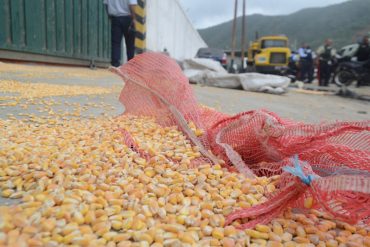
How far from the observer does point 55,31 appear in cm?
615

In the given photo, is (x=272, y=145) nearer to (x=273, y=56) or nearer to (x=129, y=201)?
(x=129, y=201)

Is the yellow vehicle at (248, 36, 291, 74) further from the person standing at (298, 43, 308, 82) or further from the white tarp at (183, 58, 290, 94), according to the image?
the white tarp at (183, 58, 290, 94)

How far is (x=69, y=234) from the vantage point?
827 millimetres

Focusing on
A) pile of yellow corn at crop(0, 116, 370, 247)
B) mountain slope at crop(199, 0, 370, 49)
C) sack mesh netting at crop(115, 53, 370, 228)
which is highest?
mountain slope at crop(199, 0, 370, 49)

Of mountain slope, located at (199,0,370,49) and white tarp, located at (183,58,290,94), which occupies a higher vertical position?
mountain slope, located at (199,0,370,49)

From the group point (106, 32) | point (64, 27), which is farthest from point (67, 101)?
point (106, 32)

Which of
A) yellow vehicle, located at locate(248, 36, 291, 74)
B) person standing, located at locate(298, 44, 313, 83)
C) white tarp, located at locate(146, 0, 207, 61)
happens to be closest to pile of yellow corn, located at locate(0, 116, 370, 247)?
white tarp, located at locate(146, 0, 207, 61)

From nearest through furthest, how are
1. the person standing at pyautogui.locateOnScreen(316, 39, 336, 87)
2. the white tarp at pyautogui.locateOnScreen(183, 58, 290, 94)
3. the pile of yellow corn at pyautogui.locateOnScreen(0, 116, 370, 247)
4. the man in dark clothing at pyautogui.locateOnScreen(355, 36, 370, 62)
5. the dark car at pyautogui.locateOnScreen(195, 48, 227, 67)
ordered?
1. the pile of yellow corn at pyautogui.locateOnScreen(0, 116, 370, 247)
2. the white tarp at pyautogui.locateOnScreen(183, 58, 290, 94)
3. the man in dark clothing at pyautogui.locateOnScreen(355, 36, 370, 62)
4. the person standing at pyautogui.locateOnScreen(316, 39, 336, 87)
5. the dark car at pyautogui.locateOnScreen(195, 48, 227, 67)

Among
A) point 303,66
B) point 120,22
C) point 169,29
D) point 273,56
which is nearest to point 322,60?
point 303,66

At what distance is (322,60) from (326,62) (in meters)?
0.14

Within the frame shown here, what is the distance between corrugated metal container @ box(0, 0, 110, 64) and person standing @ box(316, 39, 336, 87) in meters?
7.13

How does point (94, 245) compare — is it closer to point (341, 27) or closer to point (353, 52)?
point (353, 52)

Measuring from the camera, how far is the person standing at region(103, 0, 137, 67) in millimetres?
5148

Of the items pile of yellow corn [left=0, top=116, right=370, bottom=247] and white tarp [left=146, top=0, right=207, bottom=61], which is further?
white tarp [left=146, top=0, right=207, bottom=61]
